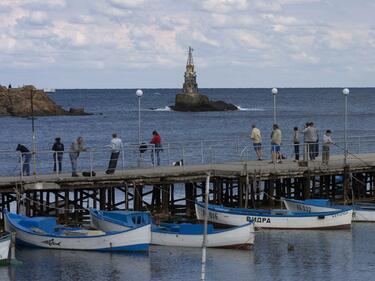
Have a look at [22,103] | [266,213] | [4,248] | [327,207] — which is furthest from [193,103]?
[4,248]

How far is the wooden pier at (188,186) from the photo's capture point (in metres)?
43.4

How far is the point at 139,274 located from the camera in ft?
121

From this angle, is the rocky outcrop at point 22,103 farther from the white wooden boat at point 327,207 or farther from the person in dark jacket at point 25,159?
the white wooden boat at point 327,207

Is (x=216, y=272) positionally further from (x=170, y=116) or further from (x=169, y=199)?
(x=170, y=116)

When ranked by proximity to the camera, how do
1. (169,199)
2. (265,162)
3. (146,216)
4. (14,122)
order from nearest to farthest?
1. (146,216)
2. (169,199)
3. (265,162)
4. (14,122)

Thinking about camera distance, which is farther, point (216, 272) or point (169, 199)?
point (169, 199)

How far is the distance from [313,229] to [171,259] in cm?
788

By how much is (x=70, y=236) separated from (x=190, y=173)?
781 cm

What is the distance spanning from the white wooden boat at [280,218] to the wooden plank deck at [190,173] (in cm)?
188

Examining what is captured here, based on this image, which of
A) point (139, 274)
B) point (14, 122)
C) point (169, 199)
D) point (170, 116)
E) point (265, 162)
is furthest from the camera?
point (170, 116)

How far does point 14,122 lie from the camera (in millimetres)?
150125

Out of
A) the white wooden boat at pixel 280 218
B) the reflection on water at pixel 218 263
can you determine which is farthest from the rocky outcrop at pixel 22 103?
the reflection on water at pixel 218 263

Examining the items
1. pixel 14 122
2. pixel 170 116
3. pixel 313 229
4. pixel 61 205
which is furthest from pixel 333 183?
pixel 170 116

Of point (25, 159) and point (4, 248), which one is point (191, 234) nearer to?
point (4, 248)
